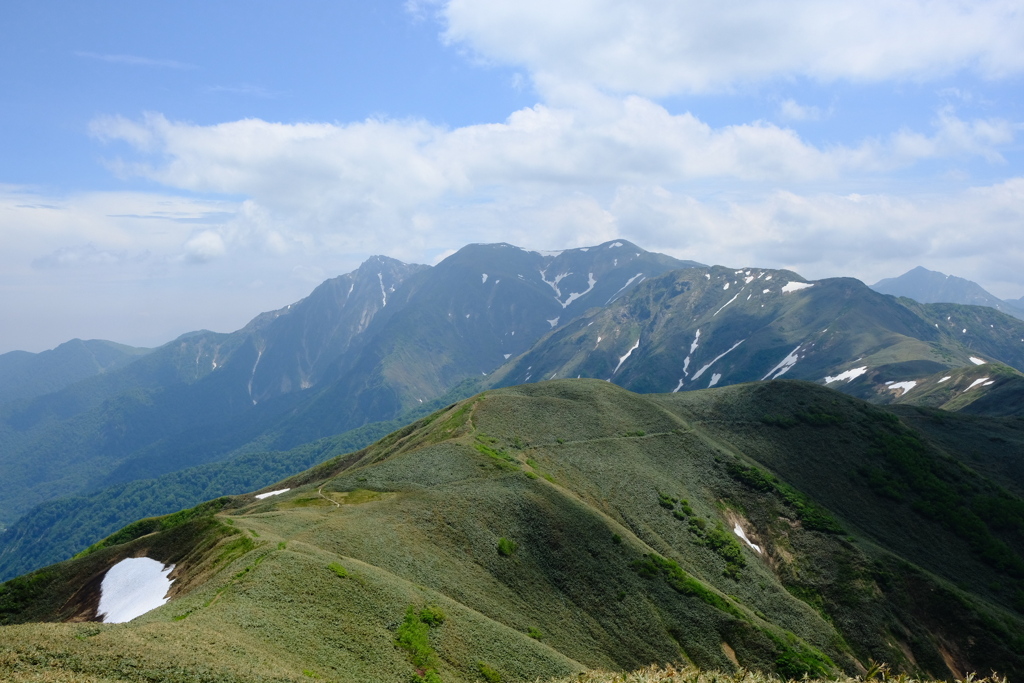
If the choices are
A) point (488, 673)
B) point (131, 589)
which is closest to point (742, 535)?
point (488, 673)

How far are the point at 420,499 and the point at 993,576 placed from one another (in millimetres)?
92903

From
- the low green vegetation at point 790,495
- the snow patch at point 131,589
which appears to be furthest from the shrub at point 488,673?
the low green vegetation at point 790,495

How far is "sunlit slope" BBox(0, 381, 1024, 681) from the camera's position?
36969 millimetres

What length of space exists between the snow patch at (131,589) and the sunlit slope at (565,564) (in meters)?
1.58

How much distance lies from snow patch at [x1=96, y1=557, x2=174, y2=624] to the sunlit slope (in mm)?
1583

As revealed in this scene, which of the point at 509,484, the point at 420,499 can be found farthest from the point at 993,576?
the point at 420,499

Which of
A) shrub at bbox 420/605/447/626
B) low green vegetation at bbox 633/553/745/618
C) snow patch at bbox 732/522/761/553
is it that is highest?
shrub at bbox 420/605/447/626

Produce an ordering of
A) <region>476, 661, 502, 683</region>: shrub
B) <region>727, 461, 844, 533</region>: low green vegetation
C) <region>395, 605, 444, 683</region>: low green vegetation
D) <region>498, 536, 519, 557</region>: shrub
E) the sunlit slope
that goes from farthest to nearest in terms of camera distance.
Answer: <region>727, 461, 844, 533</region>: low green vegetation < <region>498, 536, 519, 557</region>: shrub < <region>476, 661, 502, 683</region>: shrub < the sunlit slope < <region>395, 605, 444, 683</region>: low green vegetation

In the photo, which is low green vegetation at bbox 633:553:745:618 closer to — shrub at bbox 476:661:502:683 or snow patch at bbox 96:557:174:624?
shrub at bbox 476:661:502:683

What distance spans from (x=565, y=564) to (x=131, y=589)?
1726 inches

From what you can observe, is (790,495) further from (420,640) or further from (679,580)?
(420,640)

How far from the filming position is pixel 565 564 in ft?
219

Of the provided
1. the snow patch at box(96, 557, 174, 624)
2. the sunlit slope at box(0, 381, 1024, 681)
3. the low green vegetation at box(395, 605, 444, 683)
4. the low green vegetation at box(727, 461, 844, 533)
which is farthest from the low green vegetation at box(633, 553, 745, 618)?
the snow patch at box(96, 557, 174, 624)

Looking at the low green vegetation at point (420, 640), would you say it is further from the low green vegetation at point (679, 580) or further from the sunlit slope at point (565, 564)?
the low green vegetation at point (679, 580)
